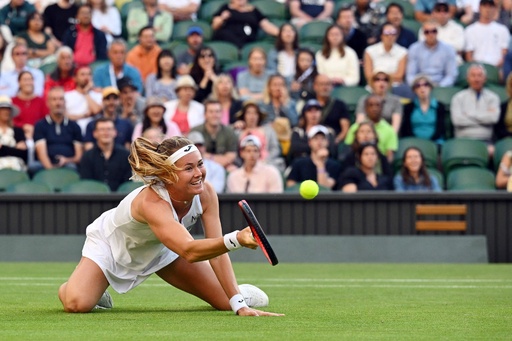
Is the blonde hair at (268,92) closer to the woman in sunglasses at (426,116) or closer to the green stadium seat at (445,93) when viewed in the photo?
the woman in sunglasses at (426,116)

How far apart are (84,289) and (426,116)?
8.68m

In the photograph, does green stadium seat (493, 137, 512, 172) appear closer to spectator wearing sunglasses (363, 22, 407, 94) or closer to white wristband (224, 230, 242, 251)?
spectator wearing sunglasses (363, 22, 407, 94)

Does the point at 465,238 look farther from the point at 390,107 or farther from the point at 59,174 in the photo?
the point at 59,174

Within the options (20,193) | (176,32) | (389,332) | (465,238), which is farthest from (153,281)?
(176,32)

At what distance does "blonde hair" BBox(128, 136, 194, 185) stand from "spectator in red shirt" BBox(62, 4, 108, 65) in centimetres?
1044

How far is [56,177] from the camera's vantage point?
14.1 metres

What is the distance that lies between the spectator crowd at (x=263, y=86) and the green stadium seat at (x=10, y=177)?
24 centimetres

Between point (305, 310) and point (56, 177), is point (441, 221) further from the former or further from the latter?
point (305, 310)

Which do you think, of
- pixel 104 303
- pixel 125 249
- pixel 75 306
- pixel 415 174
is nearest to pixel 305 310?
pixel 125 249

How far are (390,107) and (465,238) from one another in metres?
2.49

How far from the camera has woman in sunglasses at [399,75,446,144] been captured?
1475 cm

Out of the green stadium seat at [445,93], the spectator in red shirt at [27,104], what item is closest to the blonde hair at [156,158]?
the spectator in red shirt at [27,104]

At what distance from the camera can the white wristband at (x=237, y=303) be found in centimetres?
667

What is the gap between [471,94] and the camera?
48.5 ft
